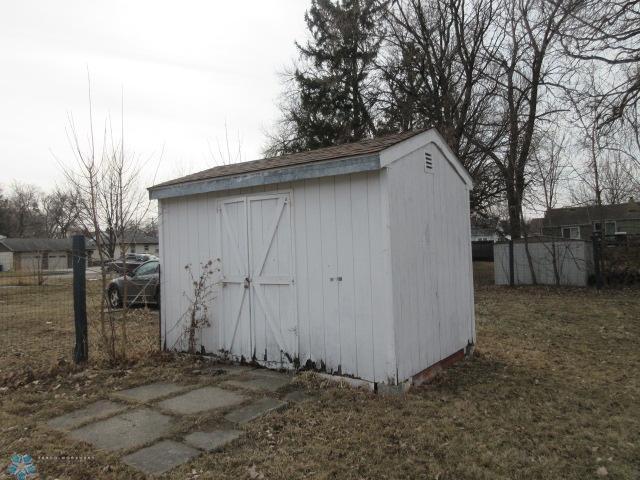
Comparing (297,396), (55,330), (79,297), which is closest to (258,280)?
(297,396)

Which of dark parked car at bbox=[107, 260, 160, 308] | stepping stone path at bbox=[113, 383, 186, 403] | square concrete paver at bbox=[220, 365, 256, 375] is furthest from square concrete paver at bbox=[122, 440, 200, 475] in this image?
dark parked car at bbox=[107, 260, 160, 308]

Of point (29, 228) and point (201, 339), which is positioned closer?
Answer: point (201, 339)

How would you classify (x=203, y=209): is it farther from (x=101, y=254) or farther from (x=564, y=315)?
(x=564, y=315)

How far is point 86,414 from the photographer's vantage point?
13.0 feet

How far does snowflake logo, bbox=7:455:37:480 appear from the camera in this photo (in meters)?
2.87

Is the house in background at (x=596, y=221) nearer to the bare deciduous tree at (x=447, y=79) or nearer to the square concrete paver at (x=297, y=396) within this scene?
the bare deciduous tree at (x=447, y=79)

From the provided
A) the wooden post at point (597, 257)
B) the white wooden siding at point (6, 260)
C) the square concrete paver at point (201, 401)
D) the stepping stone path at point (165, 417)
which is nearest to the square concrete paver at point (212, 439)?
the stepping stone path at point (165, 417)

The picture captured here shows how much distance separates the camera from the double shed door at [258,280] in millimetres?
5039

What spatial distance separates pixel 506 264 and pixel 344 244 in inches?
476

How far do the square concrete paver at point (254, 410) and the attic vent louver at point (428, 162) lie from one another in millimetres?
2995

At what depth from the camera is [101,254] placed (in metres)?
5.61

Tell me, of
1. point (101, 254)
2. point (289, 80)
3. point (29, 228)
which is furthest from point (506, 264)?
point (29, 228)

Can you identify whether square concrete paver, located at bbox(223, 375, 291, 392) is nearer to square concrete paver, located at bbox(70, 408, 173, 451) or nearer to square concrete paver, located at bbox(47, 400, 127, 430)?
square concrete paver, located at bbox(70, 408, 173, 451)

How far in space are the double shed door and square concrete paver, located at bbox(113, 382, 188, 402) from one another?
3.23 feet
